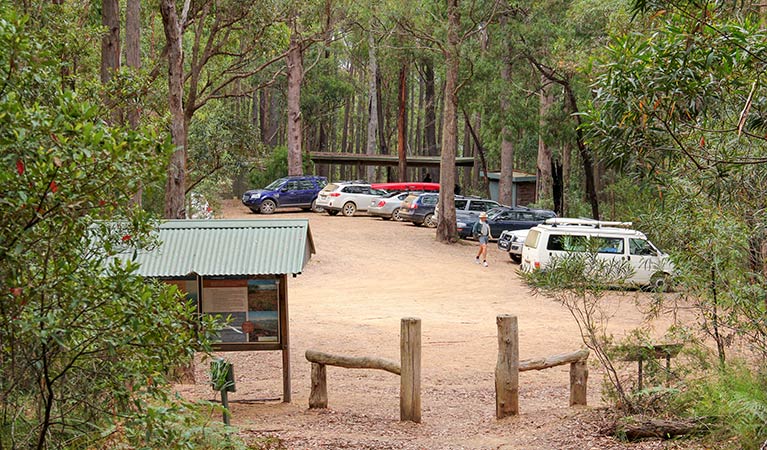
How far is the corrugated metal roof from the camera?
10.4 m

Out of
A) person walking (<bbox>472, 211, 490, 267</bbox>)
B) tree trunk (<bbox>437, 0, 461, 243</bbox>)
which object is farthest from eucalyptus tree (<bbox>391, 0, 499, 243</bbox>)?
person walking (<bbox>472, 211, 490, 267</bbox>)

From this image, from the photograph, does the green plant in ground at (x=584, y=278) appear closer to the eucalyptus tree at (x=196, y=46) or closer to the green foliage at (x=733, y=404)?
the green foliage at (x=733, y=404)

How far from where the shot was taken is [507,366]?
33.7 feet

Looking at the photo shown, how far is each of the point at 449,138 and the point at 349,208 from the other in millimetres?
8763

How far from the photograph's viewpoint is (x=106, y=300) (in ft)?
15.5

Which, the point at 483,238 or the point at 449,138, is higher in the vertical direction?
the point at 449,138

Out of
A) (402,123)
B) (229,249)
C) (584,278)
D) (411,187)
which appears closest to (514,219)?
(411,187)

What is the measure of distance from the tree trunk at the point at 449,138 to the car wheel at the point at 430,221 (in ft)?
13.8

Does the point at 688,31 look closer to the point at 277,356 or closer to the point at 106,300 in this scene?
the point at 106,300

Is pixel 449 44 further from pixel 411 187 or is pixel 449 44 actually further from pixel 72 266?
pixel 72 266

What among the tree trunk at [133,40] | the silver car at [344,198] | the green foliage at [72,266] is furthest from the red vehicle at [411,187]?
the green foliage at [72,266]

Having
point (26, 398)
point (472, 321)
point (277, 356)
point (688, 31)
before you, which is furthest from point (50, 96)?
A: point (472, 321)

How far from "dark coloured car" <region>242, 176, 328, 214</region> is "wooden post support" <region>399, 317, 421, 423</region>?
28.3 metres

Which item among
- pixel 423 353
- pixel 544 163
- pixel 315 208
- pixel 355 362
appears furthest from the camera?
pixel 315 208
